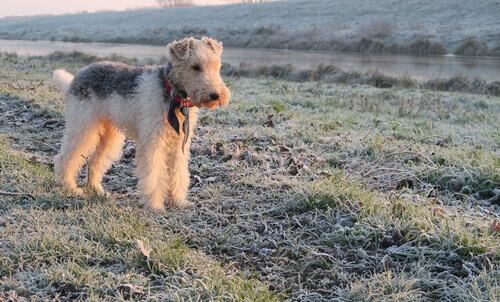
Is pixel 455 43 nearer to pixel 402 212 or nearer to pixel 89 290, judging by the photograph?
pixel 402 212

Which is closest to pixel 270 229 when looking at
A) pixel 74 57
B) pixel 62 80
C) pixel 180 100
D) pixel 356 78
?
pixel 180 100

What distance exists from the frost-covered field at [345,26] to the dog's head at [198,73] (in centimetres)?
3264

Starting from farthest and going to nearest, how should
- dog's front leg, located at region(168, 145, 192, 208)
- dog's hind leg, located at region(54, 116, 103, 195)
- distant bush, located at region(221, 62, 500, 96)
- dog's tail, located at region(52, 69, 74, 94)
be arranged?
distant bush, located at region(221, 62, 500, 96) < dog's tail, located at region(52, 69, 74, 94) < dog's hind leg, located at region(54, 116, 103, 195) < dog's front leg, located at region(168, 145, 192, 208)

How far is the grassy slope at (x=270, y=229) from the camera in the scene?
3.04 metres

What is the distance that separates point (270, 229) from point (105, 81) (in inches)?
113

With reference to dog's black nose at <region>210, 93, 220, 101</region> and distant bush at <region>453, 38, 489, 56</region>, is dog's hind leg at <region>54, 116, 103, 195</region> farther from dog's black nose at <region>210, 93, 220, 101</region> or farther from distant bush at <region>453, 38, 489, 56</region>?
distant bush at <region>453, 38, 489, 56</region>

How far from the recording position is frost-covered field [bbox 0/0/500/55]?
33969mm

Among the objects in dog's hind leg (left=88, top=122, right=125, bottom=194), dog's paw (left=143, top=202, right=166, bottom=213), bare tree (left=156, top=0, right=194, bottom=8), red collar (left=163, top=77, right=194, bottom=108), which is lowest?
dog's paw (left=143, top=202, right=166, bottom=213)

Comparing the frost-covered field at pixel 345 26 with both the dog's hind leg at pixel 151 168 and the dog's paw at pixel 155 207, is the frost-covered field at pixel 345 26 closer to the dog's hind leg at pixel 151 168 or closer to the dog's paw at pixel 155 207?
the dog's hind leg at pixel 151 168

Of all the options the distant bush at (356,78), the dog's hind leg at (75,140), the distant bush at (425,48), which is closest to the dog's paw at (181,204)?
the dog's hind leg at (75,140)

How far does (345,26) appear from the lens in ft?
147

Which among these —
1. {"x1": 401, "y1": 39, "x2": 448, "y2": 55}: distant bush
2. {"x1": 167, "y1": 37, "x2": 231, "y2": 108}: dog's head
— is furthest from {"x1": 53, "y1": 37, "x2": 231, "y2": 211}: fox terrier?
{"x1": 401, "y1": 39, "x2": 448, "y2": 55}: distant bush

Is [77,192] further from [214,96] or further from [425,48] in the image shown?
[425,48]

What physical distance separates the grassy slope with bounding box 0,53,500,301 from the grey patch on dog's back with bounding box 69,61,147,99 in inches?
53.5
